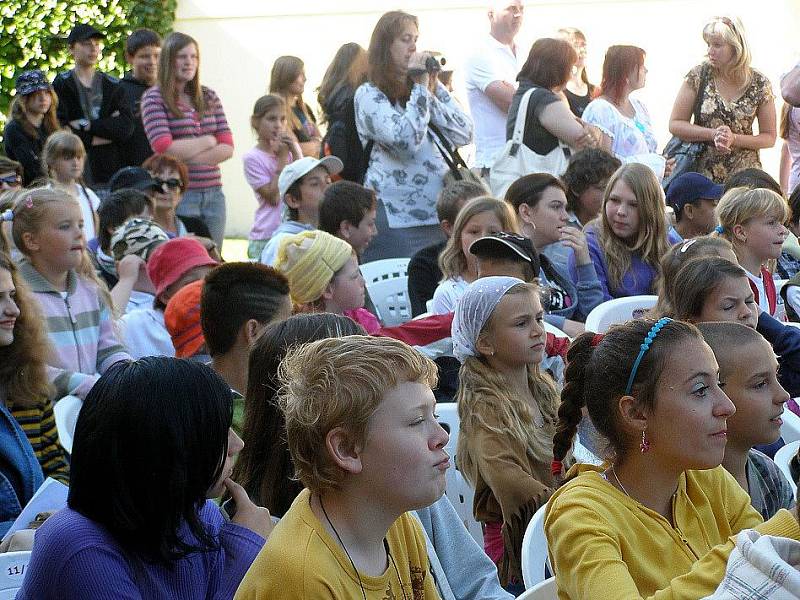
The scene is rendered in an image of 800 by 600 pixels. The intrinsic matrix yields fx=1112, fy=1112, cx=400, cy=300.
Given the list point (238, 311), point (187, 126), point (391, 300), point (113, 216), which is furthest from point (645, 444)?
point (187, 126)

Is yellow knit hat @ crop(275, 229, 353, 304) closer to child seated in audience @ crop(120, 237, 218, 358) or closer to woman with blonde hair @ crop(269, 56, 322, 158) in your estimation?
child seated in audience @ crop(120, 237, 218, 358)

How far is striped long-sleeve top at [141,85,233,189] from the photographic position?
25.1 feet

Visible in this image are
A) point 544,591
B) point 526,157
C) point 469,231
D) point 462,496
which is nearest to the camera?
point 544,591

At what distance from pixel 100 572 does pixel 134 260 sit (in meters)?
3.66

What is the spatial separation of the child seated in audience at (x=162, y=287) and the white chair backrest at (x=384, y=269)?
3.43ft

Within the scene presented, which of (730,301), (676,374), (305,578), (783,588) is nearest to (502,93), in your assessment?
(730,301)

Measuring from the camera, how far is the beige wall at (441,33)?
11266mm

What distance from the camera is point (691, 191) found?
6.26 metres

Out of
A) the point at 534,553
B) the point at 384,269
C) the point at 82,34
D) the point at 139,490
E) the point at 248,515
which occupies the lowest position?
the point at 384,269

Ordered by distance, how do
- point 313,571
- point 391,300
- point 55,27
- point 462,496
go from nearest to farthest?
1. point 313,571
2. point 462,496
3. point 391,300
4. point 55,27

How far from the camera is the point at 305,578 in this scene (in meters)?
2.05

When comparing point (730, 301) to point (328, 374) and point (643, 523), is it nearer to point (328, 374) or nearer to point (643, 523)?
point (643, 523)

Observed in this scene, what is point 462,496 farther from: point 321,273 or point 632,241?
point 632,241

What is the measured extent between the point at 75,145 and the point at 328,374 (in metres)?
5.56
